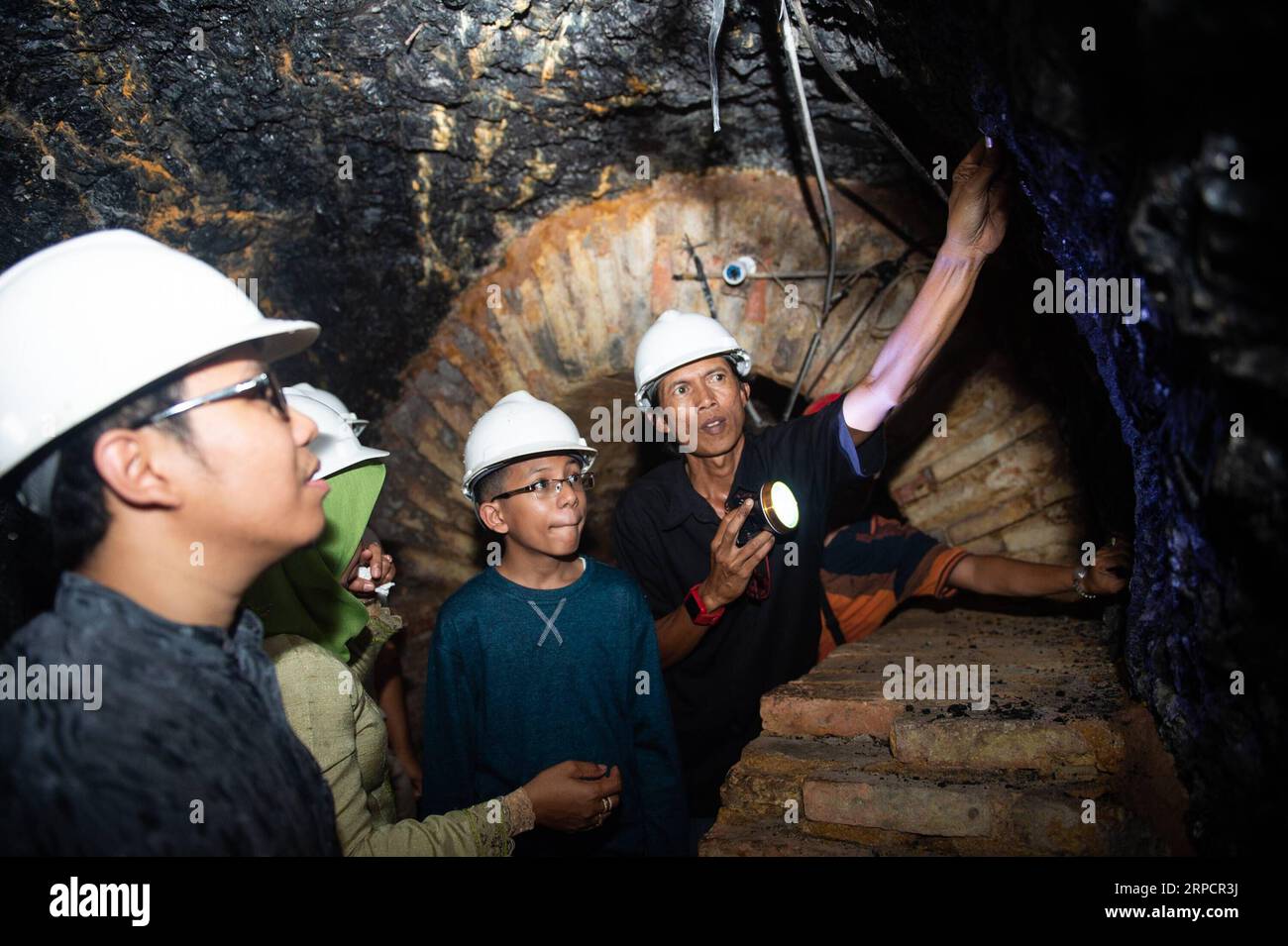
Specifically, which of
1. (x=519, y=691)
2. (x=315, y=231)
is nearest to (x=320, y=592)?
(x=519, y=691)

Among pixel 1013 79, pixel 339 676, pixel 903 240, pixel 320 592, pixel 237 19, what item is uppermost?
pixel 237 19

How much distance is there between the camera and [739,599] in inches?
107

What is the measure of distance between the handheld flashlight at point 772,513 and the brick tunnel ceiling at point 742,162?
93 cm

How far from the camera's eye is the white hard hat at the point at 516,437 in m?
2.45

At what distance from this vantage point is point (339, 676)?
180 cm

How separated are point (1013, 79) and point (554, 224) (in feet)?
7.49

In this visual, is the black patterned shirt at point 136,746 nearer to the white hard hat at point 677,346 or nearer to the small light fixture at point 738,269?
the white hard hat at point 677,346

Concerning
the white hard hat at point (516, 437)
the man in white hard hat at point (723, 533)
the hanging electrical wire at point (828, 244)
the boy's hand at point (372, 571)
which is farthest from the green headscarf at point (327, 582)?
the hanging electrical wire at point (828, 244)

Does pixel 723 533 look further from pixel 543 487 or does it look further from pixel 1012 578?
pixel 1012 578

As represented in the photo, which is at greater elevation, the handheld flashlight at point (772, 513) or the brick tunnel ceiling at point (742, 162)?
the brick tunnel ceiling at point (742, 162)

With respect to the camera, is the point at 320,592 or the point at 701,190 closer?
the point at 320,592

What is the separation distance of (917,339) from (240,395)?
1.88 meters

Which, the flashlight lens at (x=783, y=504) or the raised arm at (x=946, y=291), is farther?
the flashlight lens at (x=783, y=504)

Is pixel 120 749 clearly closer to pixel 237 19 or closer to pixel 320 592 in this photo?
pixel 320 592
